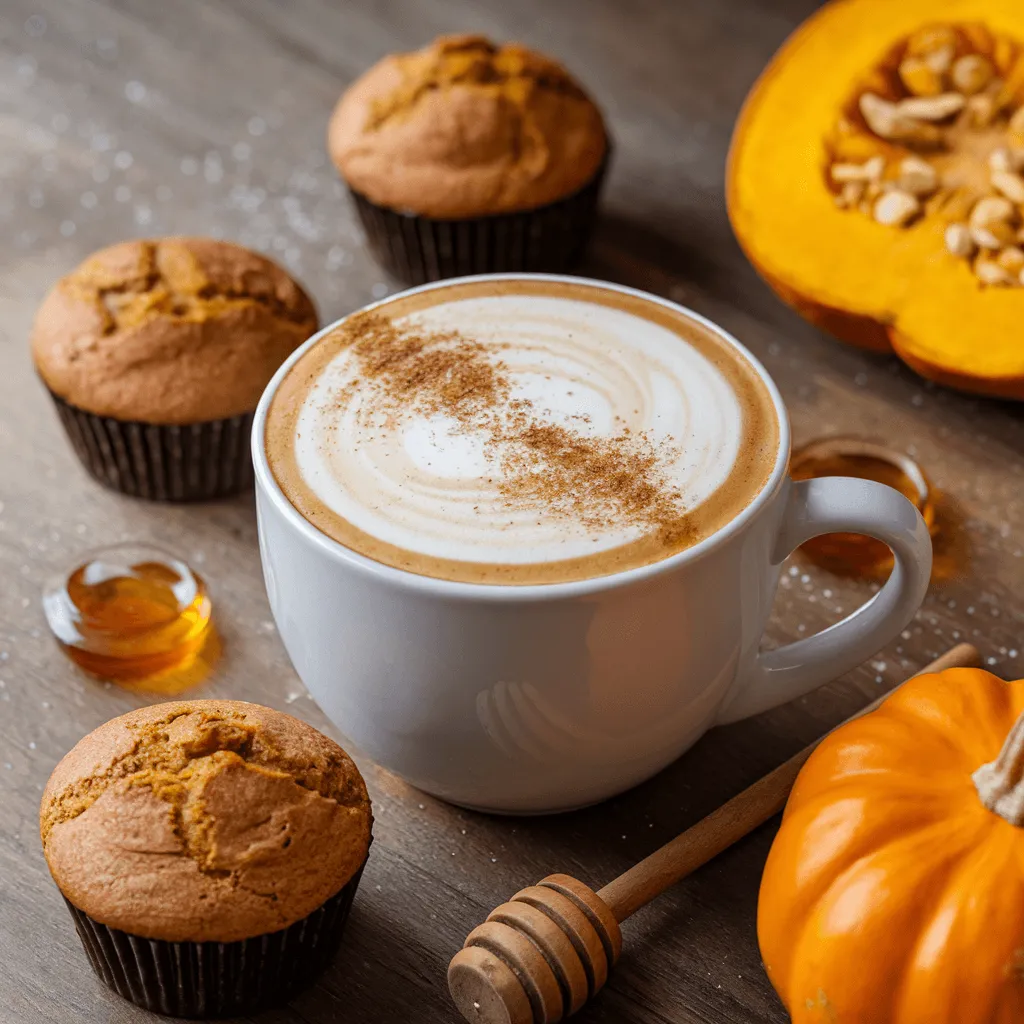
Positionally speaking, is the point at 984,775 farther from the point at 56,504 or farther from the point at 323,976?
the point at 56,504

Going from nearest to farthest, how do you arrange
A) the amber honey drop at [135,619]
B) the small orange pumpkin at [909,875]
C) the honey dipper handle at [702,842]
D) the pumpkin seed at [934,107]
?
the small orange pumpkin at [909,875]
the honey dipper handle at [702,842]
the amber honey drop at [135,619]
the pumpkin seed at [934,107]

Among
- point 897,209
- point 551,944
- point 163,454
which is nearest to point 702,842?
point 551,944

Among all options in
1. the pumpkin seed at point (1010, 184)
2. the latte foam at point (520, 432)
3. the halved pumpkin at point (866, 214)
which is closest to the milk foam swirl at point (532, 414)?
the latte foam at point (520, 432)

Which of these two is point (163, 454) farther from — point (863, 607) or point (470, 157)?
point (863, 607)

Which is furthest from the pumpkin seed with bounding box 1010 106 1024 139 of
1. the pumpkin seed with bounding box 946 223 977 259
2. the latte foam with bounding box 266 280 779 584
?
the latte foam with bounding box 266 280 779 584

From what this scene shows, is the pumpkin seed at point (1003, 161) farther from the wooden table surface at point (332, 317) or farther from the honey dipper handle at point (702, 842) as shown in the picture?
the honey dipper handle at point (702, 842)

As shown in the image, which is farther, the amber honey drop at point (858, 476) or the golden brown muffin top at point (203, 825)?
the amber honey drop at point (858, 476)
